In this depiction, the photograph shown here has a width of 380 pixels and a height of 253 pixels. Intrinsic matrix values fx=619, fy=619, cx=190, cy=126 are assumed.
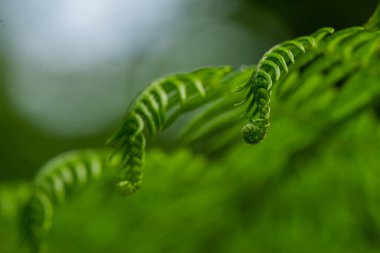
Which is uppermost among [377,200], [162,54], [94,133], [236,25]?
[162,54]

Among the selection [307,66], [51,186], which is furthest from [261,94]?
[51,186]

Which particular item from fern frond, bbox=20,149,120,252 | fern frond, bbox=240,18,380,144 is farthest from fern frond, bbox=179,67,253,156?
fern frond, bbox=20,149,120,252

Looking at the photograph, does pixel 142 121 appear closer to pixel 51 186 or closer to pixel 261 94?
pixel 261 94

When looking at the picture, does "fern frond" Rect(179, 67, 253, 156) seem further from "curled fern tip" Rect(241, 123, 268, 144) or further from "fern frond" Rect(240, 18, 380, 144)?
"curled fern tip" Rect(241, 123, 268, 144)

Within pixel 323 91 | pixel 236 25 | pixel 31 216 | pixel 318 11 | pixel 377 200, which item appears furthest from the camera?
pixel 236 25

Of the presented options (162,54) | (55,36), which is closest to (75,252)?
(55,36)

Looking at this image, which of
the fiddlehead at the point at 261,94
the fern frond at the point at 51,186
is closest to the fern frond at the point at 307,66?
the fiddlehead at the point at 261,94

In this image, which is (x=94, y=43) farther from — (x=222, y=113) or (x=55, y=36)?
(x=222, y=113)

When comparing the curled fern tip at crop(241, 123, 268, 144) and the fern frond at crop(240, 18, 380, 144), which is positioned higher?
the fern frond at crop(240, 18, 380, 144)
